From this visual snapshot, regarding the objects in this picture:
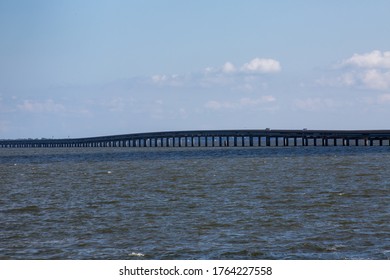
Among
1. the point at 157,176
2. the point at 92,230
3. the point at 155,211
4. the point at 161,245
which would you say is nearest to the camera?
the point at 161,245

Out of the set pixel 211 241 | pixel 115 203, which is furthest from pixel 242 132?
pixel 211 241

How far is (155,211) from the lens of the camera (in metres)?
32.9

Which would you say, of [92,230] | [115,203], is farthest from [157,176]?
[92,230]

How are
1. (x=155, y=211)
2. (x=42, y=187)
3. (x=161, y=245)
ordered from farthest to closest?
(x=42, y=187) → (x=155, y=211) → (x=161, y=245)

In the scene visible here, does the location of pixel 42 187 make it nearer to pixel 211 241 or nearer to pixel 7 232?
pixel 7 232

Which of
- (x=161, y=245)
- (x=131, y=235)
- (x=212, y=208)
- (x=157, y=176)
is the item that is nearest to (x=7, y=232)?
(x=131, y=235)

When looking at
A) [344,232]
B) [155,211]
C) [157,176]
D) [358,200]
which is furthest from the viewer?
[157,176]

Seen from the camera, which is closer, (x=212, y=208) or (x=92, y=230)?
(x=92, y=230)

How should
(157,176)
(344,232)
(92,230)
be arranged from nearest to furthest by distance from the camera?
(344,232), (92,230), (157,176)

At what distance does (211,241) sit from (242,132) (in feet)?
563

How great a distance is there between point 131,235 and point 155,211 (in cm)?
692

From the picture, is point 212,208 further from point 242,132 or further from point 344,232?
point 242,132
